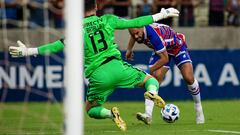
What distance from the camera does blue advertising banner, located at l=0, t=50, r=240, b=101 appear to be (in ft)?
61.5

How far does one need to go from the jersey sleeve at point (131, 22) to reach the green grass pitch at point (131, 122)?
1375 mm

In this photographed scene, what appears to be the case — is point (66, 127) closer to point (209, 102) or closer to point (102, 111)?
point (102, 111)

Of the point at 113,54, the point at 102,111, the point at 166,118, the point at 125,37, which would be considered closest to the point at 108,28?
the point at 113,54

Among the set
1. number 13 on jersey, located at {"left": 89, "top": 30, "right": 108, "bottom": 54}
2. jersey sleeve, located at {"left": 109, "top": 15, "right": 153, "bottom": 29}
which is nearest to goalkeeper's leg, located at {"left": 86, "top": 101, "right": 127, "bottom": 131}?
number 13 on jersey, located at {"left": 89, "top": 30, "right": 108, "bottom": 54}

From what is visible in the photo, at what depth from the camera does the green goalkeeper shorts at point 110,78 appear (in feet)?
34.4

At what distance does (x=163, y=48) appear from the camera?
41.5 ft

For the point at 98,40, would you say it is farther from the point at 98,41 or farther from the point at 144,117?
the point at 144,117

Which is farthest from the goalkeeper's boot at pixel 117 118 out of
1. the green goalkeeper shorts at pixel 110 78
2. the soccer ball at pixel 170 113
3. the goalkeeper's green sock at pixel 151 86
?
the soccer ball at pixel 170 113

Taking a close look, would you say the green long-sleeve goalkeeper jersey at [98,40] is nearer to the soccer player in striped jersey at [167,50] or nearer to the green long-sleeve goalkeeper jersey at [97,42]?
the green long-sleeve goalkeeper jersey at [97,42]

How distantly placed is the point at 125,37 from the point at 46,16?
124 inches

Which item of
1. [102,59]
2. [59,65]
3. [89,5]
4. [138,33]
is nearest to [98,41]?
[102,59]

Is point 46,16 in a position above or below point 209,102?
above

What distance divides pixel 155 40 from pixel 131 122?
1.42 m

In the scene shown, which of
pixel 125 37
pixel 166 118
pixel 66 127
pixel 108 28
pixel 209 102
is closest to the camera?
pixel 66 127
